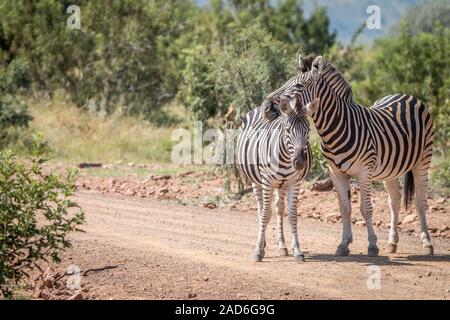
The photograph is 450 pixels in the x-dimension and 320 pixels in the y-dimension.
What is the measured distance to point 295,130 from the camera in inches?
341

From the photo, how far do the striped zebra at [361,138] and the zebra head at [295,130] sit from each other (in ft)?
0.61

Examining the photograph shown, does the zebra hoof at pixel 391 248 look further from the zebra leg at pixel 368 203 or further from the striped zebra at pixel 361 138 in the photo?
the zebra leg at pixel 368 203

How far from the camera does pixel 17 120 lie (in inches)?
690

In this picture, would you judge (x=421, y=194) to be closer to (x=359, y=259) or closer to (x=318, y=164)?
(x=359, y=259)

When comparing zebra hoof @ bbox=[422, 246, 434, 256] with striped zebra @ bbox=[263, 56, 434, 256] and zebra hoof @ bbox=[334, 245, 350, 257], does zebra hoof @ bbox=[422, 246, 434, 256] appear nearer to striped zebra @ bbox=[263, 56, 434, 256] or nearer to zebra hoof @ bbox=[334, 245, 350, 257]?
striped zebra @ bbox=[263, 56, 434, 256]

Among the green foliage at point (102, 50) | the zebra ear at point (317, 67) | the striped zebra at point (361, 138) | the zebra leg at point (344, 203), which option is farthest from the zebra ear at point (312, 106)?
the green foliage at point (102, 50)

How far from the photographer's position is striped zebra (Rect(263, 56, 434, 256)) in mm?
9344

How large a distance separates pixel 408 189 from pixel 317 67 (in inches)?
92.1

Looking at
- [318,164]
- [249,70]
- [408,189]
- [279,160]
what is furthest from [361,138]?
[249,70]

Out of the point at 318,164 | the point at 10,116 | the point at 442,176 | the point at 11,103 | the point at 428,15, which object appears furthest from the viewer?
the point at 428,15

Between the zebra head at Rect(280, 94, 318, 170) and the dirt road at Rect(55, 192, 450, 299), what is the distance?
1.11 m

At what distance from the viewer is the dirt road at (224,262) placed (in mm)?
7516

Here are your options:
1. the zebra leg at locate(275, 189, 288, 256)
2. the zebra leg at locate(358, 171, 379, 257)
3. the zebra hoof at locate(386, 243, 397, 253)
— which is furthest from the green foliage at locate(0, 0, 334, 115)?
the zebra leg at locate(358, 171, 379, 257)
